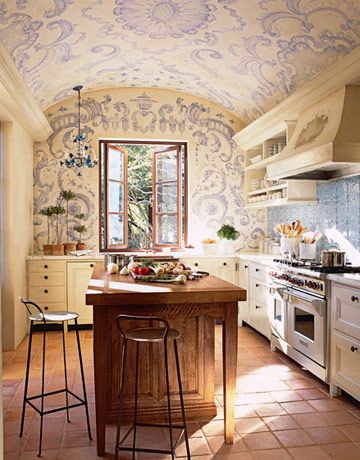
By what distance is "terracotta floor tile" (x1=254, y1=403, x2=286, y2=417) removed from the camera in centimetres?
349

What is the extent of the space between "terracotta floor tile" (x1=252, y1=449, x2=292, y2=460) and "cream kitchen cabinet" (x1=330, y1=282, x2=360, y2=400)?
2.92 ft

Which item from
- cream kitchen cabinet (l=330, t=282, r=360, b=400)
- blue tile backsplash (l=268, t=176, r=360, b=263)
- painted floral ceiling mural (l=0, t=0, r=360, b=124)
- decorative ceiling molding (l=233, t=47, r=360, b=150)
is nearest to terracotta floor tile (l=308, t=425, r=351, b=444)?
cream kitchen cabinet (l=330, t=282, r=360, b=400)

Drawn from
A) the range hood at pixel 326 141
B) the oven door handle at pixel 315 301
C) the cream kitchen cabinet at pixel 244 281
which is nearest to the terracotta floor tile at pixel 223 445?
the oven door handle at pixel 315 301

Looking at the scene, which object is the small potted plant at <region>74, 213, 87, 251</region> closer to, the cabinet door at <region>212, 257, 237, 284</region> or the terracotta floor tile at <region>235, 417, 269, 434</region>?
the cabinet door at <region>212, 257, 237, 284</region>

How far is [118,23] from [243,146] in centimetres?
284

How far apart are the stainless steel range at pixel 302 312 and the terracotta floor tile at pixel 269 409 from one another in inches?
Result: 21.9

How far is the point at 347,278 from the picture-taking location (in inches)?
140

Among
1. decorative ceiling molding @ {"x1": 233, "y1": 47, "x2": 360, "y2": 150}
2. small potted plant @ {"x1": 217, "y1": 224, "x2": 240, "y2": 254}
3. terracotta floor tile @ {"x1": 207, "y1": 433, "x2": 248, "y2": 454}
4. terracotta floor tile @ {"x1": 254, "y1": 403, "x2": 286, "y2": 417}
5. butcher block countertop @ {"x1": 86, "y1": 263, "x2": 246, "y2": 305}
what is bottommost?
terracotta floor tile @ {"x1": 207, "y1": 433, "x2": 248, "y2": 454}

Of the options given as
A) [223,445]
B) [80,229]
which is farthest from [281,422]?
[80,229]

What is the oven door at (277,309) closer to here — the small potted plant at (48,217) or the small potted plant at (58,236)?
the small potted plant at (58,236)

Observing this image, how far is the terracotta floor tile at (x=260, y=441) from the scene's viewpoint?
299 centimetres

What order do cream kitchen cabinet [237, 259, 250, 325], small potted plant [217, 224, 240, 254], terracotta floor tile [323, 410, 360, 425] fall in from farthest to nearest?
small potted plant [217, 224, 240, 254] → cream kitchen cabinet [237, 259, 250, 325] → terracotta floor tile [323, 410, 360, 425]

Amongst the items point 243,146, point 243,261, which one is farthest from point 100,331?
point 243,146

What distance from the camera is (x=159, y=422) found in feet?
10.7
